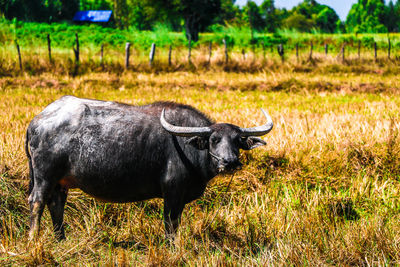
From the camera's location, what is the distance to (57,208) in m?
3.71

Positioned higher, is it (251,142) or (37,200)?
(251,142)

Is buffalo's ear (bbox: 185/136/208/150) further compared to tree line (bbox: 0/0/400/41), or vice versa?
tree line (bbox: 0/0/400/41)

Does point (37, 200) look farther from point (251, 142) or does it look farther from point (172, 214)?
point (251, 142)

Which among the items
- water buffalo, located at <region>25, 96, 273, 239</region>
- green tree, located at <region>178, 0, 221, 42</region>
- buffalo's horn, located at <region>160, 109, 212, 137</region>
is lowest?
water buffalo, located at <region>25, 96, 273, 239</region>

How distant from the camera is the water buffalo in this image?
339 cm

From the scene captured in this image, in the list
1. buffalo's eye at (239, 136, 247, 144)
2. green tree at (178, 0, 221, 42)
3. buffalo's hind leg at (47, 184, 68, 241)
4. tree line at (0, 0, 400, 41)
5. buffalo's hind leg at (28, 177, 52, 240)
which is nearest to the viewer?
buffalo's eye at (239, 136, 247, 144)

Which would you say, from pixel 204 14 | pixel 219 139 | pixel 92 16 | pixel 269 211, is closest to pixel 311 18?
pixel 92 16

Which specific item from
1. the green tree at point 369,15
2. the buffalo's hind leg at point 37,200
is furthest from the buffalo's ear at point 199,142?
the green tree at point 369,15

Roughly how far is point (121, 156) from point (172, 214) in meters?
0.66

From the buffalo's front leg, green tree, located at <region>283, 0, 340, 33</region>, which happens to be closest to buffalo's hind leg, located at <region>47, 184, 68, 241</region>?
the buffalo's front leg

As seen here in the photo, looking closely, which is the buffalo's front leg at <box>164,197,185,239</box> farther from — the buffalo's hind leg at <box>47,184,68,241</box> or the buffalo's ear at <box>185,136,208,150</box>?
the buffalo's hind leg at <box>47,184,68,241</box>

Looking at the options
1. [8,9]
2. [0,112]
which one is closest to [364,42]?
[0,112]

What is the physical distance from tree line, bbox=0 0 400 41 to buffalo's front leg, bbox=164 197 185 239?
2070cm

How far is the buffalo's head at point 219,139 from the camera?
3113mm
